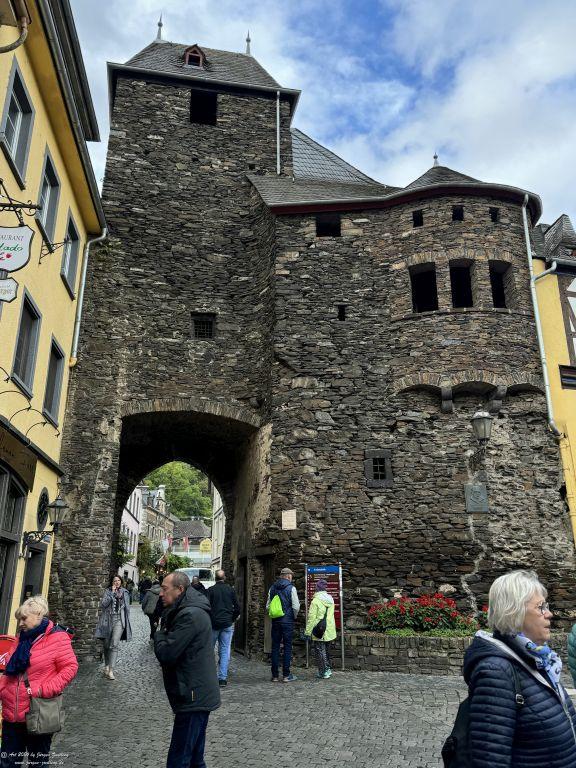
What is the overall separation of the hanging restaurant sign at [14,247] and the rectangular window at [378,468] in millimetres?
7827

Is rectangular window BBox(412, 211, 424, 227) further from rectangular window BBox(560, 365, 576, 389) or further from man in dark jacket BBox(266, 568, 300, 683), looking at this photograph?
man in dark jacket BBox(266, 568, 300, 683)

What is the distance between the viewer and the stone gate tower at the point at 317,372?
11867 millimetres

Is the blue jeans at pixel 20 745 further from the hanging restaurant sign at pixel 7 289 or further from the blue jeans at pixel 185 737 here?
the hanging restaurant sign at pixel 7 289

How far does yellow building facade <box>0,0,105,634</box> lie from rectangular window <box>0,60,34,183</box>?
1 cm

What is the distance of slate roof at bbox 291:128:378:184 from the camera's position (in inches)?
734

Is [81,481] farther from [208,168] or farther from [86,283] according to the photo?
[208,168]

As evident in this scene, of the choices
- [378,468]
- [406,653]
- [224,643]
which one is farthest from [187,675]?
[378,468]

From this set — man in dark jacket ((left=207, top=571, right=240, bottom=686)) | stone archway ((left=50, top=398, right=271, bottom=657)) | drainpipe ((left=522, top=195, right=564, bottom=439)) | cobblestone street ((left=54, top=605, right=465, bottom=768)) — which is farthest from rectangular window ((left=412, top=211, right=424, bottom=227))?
cobblestone street ((left=54, top=605, right=465, bottom=768))

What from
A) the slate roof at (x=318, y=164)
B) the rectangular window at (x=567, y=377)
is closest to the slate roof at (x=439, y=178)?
the slate roof at (x=318, y=164)

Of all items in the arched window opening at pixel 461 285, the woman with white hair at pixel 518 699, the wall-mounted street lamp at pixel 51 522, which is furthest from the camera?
the arched window opening at pixel 461 285

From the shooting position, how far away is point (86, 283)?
14156mm

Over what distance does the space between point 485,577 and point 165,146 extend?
1296cm

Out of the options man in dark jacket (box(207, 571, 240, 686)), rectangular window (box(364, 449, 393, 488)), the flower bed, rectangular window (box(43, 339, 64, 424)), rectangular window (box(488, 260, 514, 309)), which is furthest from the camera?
rectangular window (box(488, 260, 514, 309))

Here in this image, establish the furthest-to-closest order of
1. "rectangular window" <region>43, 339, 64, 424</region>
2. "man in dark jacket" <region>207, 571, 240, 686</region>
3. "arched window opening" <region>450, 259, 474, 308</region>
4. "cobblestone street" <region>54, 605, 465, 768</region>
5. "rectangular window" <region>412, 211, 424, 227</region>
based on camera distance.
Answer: "arched window opening" <region>450, 259, 474, 308</region>, "rectangular window" <region>412, 211, 424, 227</region>, "rectangular window" <region>43, 339, 64, 424</region>, "man in dark jacket" <region>207, 571, 240, 686</region>, "cobblestone street" <region>54, 605, 465, 768</region>
